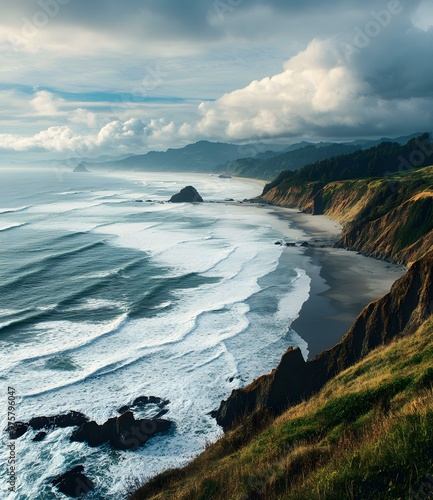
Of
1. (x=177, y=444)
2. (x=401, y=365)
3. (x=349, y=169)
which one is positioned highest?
(x=349, y=169)

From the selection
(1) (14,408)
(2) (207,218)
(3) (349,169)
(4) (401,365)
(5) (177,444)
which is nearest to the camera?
(4) (401,365)

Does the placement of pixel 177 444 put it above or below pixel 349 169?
below

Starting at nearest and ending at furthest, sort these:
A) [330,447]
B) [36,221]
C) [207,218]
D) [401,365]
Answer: [330,447]
[401,365]
[36,221]
[207,218]

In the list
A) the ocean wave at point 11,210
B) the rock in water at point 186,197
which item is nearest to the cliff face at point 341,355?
the ocean wave at point 11,210

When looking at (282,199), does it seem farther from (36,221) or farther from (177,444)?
(177,444)

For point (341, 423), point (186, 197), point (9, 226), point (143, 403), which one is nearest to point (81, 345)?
point (143, 403)

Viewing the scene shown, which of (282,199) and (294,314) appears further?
(282,199)

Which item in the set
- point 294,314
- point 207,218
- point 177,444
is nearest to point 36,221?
point 207,218
